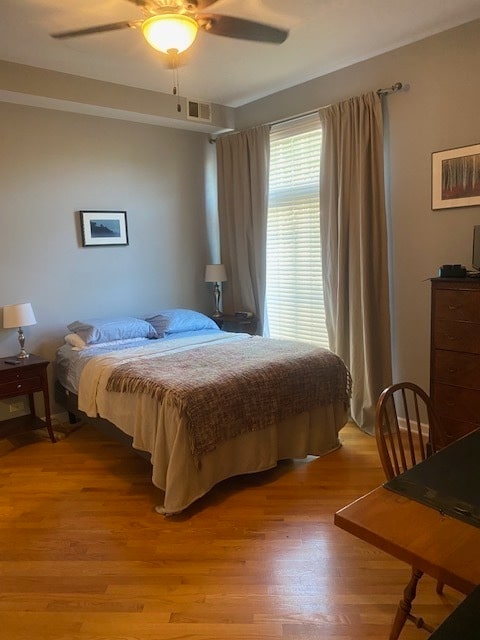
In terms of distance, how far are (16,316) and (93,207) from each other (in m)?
1.23

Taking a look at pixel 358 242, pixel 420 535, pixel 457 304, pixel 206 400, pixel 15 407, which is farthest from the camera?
pixel 15 407

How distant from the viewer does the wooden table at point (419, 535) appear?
40.0 inches

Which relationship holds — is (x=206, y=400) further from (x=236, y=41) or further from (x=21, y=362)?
(x=236, y=41)

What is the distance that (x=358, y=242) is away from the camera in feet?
12.0

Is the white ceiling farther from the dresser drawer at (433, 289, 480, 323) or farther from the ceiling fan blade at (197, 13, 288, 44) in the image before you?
the dresser drawer at (433, 289, 480, 323)

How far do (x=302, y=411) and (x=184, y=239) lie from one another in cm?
243

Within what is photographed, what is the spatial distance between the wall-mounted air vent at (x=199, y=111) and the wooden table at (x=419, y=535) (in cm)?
397

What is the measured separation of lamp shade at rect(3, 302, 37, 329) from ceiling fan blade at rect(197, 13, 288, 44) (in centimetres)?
229

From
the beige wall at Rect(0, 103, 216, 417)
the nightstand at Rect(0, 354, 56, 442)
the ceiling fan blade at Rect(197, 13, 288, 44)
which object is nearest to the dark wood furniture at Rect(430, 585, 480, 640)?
the ceiling fan blade at Rect(197, 13, 288, 44)

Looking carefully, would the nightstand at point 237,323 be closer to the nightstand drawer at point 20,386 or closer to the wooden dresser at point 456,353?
the nightstand drawer at point 20,386

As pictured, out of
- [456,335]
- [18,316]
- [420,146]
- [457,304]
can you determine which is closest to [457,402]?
[456,335]

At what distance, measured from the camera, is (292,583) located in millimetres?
2133

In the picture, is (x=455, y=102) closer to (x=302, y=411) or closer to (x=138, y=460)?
(x=302, y=411)

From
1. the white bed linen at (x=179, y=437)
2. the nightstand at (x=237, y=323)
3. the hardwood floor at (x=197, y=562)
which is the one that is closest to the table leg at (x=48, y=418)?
the white bed linen at (x=179, y=437)
